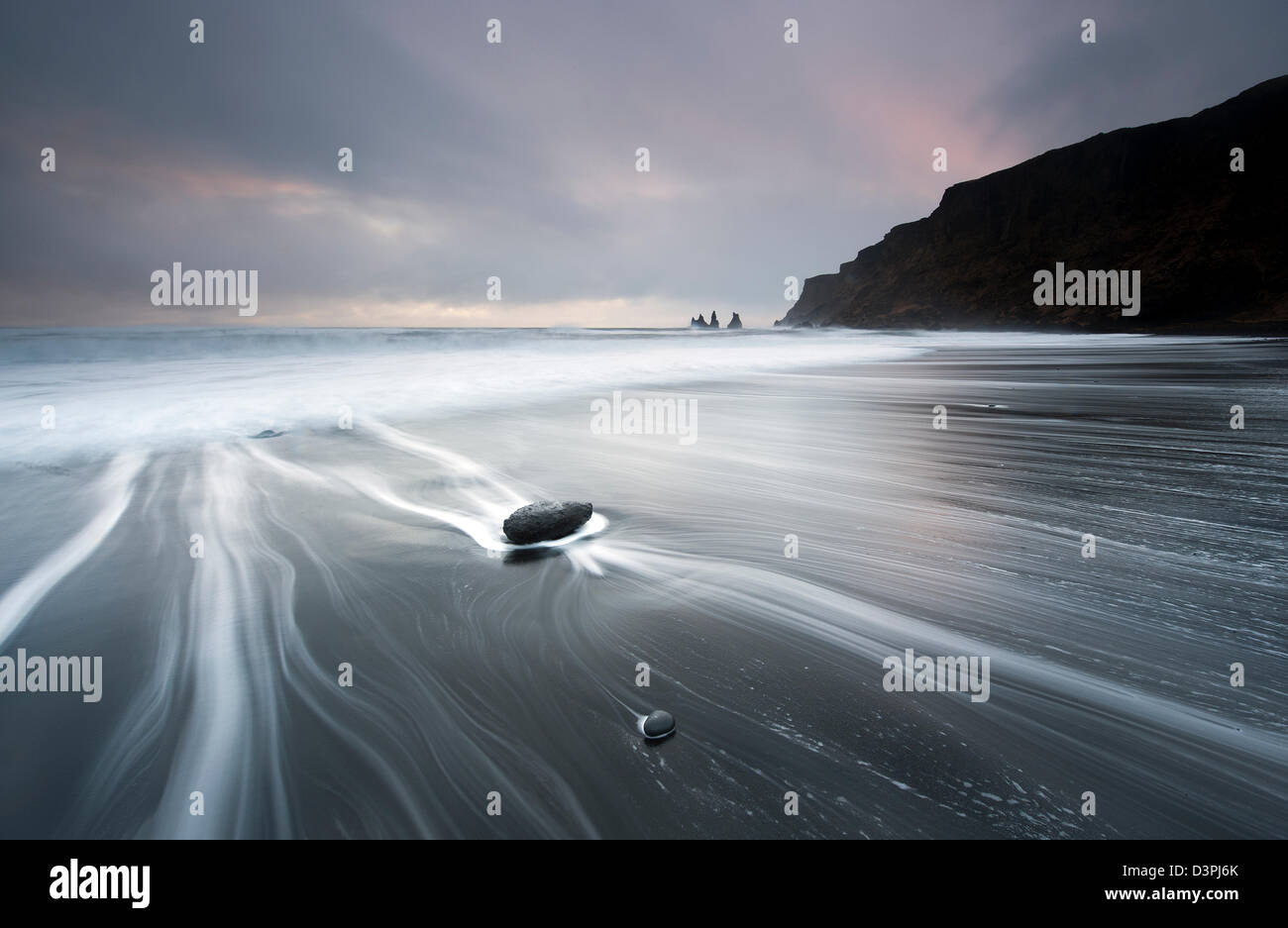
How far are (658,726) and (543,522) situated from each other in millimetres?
1865

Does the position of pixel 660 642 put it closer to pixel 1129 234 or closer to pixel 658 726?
pixel 658 726

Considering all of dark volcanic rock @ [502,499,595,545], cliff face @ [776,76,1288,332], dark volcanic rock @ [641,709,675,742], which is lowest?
dark volcanic rock @ [641,709,675,742]

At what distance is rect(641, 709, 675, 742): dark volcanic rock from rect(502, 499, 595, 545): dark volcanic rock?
1.78 meters

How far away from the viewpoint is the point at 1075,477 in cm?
431

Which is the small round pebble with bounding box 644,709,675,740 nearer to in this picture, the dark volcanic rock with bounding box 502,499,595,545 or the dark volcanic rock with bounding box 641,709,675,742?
the dark volcanic rock with bounding box 641,709,675,742

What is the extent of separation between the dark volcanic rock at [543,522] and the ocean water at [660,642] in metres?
0.14

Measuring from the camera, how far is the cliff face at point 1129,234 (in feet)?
174

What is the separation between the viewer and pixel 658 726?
1669 mm

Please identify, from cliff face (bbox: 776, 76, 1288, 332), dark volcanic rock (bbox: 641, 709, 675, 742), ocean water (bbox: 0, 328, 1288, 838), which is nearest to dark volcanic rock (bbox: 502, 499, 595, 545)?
ocean water (bbox: 0, 328, 1288, 838)

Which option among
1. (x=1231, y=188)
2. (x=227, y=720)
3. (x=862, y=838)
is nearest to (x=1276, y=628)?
(x=862, y=838)

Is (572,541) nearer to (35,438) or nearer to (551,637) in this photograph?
(551,637)

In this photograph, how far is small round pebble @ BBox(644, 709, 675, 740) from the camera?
1.67m

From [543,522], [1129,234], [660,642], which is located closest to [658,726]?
[660,642]
